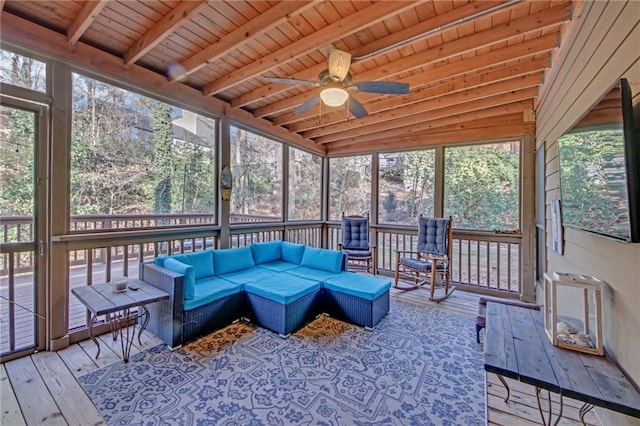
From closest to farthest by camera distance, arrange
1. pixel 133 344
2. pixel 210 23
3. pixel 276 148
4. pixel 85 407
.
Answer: pixel 85 407
pixel 210 23
pixel 133 344
pixel 276 148

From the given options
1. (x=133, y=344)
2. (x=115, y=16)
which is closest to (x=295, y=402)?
(x=133, y=344)

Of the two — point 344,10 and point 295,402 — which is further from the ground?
point 344,10

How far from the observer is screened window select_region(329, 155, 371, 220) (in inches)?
233

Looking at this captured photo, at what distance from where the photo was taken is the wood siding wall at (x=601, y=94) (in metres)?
1.34

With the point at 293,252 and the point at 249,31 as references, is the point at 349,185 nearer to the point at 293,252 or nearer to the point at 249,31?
the point at 293,252

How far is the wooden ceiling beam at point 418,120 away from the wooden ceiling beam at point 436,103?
13 cm

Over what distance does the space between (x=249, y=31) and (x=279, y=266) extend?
290 centimetres

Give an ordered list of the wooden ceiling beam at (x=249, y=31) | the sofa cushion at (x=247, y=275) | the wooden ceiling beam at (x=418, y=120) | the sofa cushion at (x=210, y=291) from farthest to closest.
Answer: the wooden ceiling beam at (x=418, y=120) → the sofa cushion at (x=247, y=275) → the sofa cushion at (x=210, y=291) → the wooden ceiling beam at (x=249, y=31)

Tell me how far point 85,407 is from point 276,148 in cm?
435

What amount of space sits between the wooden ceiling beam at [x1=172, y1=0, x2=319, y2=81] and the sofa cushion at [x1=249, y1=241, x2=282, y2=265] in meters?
2.42

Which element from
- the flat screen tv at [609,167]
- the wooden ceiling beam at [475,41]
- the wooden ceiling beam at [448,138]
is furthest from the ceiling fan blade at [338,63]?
the wooden ceiling beam at [448,138]

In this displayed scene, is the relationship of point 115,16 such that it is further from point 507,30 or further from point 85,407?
point 507,30

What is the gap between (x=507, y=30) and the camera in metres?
2.48

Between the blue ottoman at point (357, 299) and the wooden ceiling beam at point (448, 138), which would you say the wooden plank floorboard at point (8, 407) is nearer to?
the blue ottoman at point (357, 299)
